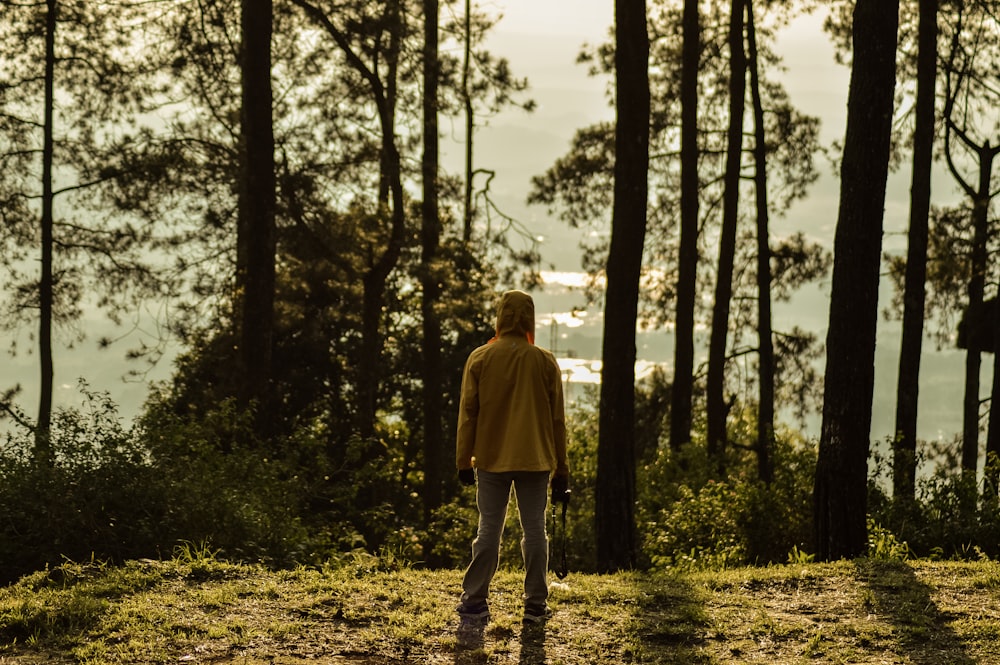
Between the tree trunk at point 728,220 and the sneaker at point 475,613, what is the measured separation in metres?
13.9

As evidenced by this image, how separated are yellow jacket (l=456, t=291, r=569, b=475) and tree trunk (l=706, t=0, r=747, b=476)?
14.0 meters

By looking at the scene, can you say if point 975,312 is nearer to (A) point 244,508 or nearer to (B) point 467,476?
(A) point 244,508

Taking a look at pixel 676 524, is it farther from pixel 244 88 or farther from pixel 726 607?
pixel 244 88

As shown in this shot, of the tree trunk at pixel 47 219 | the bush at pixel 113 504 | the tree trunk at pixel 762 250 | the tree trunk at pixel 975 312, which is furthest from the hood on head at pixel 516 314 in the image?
the tree trunk at pixel 975 312

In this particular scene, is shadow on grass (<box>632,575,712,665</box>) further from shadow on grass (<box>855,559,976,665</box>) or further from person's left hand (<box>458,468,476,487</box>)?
person's left hand (<box>458,468,476,487</box>)

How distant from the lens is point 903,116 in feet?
72.3

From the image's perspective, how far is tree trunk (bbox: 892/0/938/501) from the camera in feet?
54.2

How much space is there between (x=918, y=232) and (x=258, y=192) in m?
9.96

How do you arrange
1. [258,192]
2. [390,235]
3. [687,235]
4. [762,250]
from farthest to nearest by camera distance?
[762,250] → [390,235] → [687,235] → [258,192]

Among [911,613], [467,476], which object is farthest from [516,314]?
[911,613]

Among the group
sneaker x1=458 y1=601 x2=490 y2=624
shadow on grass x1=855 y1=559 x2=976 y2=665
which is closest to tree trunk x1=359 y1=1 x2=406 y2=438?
shadow on grass x1=855 y1=559 x2=976 y2=665

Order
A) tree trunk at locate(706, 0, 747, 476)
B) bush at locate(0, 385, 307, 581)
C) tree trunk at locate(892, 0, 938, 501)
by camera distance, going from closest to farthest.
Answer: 1. bush at locate(0, 385, 307, 581)
2. tree trunk at locate(892, 0, 938, 501)
3. tree trunk at locate(706, 0, 747, 476)

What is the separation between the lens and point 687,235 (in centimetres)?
1944

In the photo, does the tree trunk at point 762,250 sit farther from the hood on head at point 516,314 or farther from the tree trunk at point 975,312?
the hood on head at point 516,314
